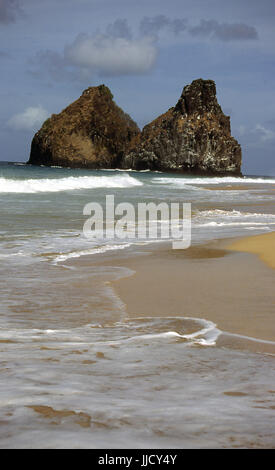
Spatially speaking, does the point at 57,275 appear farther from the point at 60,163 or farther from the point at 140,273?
the point at 60,163

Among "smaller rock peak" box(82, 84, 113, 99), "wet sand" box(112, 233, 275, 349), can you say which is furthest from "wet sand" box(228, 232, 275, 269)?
"smaller rock peak" box(82, 84, 113, 99)

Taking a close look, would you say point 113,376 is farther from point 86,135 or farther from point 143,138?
point 86,135

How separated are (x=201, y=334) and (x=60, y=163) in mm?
100414

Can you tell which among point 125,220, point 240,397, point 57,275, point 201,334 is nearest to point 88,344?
point 201,334

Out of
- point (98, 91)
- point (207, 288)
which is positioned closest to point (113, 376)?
point (207, 288)

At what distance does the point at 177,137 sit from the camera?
88438 mm

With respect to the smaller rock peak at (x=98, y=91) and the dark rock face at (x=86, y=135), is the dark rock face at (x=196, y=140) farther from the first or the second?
the smaller rock peak at (x=98, y=91)

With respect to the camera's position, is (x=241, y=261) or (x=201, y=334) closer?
(x=201, y=334)

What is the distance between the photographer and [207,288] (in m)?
4.54

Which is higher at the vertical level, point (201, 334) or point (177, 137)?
point (177, 137)

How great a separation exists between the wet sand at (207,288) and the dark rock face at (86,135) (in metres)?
95.8

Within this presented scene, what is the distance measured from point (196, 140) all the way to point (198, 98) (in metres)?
7.88

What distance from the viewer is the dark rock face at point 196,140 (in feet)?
289

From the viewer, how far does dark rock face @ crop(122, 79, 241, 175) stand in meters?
88.1
